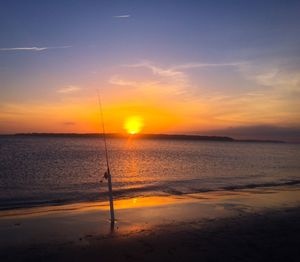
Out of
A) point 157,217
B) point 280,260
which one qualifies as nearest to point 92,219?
point 157,217

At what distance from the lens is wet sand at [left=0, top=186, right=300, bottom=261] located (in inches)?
276

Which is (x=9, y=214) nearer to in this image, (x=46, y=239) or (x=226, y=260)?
(x=46, y=239)

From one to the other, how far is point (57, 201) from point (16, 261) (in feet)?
30.0

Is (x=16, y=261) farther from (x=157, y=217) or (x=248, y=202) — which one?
(x=248, y=202)

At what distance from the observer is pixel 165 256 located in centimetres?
691

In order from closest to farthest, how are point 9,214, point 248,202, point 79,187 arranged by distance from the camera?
point 9,214 < point 248,202 < point 79,187

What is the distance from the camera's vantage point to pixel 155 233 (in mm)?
8758

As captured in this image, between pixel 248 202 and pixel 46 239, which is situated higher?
pixel 46 239

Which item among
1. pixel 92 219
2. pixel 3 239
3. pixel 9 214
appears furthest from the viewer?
pixel 9 214

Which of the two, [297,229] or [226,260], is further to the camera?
[297,229]

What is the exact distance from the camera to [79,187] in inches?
818

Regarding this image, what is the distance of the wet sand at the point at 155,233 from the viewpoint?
7.01 meters

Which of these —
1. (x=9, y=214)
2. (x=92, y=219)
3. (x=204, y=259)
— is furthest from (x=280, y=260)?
(x=9, y=214)

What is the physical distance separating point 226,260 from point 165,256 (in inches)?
50.3
